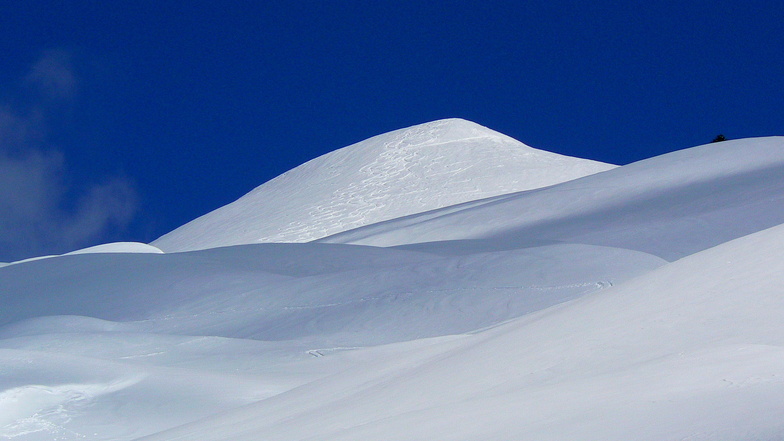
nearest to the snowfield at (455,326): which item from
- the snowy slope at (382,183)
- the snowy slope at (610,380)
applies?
the snowy slope at (610,380)

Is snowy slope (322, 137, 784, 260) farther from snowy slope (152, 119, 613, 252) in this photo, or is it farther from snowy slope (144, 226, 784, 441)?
snowy slope (152, 119, 613, 252)

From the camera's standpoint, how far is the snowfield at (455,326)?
2775 mm

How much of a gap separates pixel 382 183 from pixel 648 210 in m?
13.7

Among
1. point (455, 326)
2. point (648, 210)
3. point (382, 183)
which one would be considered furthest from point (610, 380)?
point (382, 183)

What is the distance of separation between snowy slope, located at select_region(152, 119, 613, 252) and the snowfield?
6.85 m

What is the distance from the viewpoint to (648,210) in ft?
33.7

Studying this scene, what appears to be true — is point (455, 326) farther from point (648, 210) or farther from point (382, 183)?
point (382, 183)

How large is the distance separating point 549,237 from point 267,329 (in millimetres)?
3820

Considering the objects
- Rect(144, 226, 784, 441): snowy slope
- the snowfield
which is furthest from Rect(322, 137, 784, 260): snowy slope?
Rect(144, 226, 784, 441): snowy slope

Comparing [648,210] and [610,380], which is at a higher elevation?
[648,210]

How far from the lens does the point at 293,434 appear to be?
3555mm

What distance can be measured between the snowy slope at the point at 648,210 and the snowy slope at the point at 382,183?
688cm

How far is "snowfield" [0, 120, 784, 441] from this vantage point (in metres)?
2.78

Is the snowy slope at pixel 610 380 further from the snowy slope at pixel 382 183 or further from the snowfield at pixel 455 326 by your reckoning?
the snowy slope at pixel 382 183
